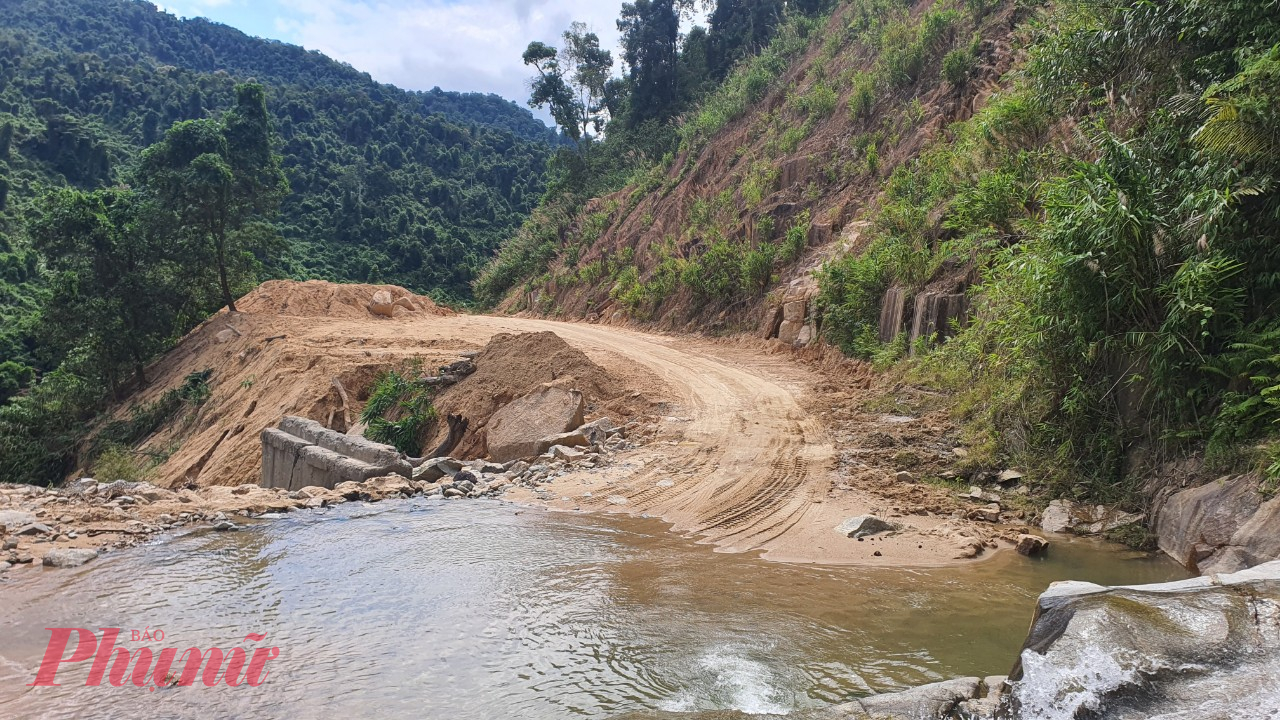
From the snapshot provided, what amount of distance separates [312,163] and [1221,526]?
55709 millimetres

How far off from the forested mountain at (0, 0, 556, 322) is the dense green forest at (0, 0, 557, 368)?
9 centimetres

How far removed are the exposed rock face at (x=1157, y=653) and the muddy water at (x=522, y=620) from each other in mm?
667

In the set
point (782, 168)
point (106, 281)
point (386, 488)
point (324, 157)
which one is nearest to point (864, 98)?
point (782, 168)

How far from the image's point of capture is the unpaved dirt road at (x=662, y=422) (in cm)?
632

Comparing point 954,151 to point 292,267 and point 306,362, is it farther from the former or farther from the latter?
point 292,267

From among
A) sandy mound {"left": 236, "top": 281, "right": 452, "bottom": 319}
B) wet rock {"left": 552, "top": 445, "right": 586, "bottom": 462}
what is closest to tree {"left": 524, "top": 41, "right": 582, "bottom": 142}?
sandy mound {"left": 236, "top": 281, "right": 452, "bottom": 319}

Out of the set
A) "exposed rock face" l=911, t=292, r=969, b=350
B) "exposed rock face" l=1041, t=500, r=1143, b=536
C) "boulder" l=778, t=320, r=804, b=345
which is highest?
"exposed rock face" l=911, t=292, r=969, b=350

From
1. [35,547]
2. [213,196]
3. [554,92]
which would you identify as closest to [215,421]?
[213,196]

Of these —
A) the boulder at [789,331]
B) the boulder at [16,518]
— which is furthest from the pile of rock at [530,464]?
the boulder at [789,331]

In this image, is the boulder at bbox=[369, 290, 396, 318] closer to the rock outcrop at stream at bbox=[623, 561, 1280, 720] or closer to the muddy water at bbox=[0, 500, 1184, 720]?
the muddy water at bbox=[0, 500, 1184, 720]

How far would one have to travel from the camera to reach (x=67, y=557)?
5570mm

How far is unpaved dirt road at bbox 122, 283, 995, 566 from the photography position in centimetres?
632

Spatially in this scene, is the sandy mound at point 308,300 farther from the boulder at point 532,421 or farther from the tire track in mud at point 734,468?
the tire track in mud at point 734,468

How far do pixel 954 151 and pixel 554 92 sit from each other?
2989 centimetres
